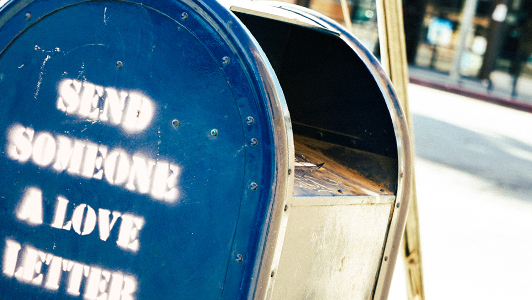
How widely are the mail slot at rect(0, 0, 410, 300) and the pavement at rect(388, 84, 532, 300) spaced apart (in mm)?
2070

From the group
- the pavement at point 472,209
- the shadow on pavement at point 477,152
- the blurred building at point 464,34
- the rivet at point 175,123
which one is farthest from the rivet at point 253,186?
the blurred building at point 464,34

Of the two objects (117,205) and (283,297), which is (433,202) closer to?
(283,297)

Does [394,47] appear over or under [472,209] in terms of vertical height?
over

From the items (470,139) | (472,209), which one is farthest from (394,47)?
(470,139)

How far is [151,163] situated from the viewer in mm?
→ 1594

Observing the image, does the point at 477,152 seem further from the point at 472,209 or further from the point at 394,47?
the point at 394,47

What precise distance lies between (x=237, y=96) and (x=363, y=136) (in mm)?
808

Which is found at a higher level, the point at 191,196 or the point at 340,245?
the point at 191,196

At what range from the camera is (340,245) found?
74.4 inches

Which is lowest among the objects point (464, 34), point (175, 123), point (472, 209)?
point (472, 209)

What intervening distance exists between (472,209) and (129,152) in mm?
4481

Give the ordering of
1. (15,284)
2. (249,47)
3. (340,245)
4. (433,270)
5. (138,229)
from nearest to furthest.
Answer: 1. (249,47)
2. (138,229)
3. (15,284)
4. (340,245)
5. (433,270)

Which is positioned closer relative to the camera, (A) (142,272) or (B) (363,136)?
(A) (142,272)

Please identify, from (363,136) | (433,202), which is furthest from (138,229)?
(433,202)
